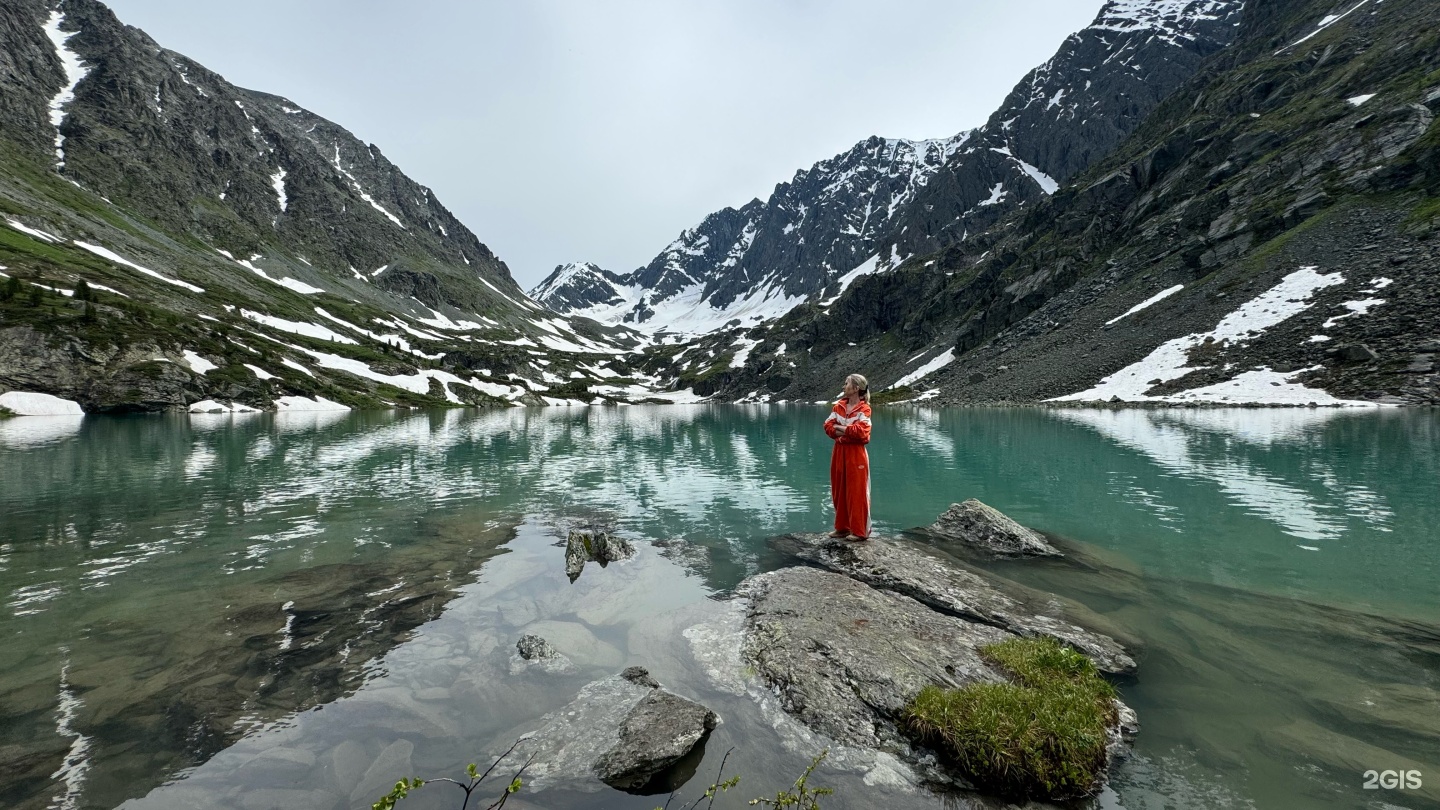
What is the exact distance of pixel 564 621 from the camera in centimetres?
1151

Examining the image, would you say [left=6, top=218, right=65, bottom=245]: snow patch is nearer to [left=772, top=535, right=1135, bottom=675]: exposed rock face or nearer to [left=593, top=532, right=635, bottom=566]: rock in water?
[left=593, top=532, right=635, bottom=566]: rock in water

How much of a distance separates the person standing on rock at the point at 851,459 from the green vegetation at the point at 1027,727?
6.60 meters

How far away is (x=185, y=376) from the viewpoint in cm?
8662

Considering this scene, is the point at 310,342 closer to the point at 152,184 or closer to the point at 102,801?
the point at 152,184

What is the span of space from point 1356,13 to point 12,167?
325 metres

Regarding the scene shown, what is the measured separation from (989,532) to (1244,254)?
111286 millimetres

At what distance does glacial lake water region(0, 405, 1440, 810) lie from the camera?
6.42 meters

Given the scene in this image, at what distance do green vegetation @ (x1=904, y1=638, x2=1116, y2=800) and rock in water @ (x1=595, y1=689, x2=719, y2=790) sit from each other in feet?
9.31

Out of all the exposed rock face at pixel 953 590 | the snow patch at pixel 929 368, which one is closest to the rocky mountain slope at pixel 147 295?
the snow patch at pixel 929 368

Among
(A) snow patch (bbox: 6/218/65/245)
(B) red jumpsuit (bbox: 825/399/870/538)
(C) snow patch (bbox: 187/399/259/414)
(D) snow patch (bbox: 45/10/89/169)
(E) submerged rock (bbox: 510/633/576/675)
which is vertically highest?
(D) snow patch (bbox: 45/10/89/169)

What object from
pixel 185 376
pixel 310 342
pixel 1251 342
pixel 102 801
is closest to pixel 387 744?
pixel 102 801

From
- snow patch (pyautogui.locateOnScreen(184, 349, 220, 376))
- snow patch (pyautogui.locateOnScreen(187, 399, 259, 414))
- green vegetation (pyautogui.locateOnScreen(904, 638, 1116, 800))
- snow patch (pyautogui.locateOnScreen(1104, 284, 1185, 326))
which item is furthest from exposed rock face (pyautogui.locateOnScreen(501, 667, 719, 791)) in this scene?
snow patch (pyautogui.locateOnScreen(1104, 284, 1185, 326))

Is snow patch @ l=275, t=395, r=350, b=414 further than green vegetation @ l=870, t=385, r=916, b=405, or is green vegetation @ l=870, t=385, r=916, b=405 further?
green vegetation @ l=870, t=385, r=916, b=405

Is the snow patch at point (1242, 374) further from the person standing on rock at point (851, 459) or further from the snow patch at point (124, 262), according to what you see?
the snow patch at point (124, 262)
